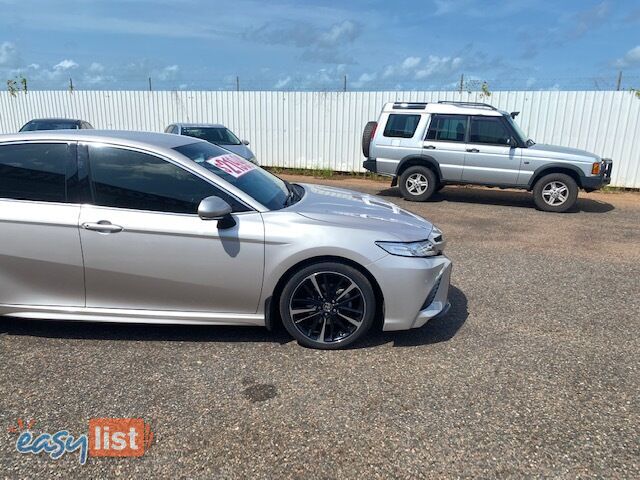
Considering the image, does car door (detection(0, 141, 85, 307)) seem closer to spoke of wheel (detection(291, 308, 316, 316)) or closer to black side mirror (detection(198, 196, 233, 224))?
black side mirror (detection(198, 196, 233, 224))

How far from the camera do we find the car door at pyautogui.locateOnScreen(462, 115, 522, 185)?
9.26 m

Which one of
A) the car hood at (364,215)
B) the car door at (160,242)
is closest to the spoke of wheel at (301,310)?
the car door at (160,242)

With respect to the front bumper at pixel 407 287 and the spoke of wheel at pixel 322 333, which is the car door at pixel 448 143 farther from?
the spoke of wheel at pixel 322 333

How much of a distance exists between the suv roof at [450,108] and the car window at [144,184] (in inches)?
289

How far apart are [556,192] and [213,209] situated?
795 cm

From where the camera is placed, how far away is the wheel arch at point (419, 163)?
9868mm

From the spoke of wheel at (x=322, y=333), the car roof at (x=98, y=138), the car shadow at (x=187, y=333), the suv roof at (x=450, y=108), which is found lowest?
the car shadow at (x=187, y=333)

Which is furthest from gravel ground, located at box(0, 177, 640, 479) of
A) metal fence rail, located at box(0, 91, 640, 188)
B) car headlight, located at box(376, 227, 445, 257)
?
metal fence rail, located at box(0, 91, 640, 188)

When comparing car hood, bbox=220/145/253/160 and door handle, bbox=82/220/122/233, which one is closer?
door handle, bbox=82/220/122/233

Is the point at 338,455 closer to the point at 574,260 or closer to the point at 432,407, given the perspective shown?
the point at 432,407

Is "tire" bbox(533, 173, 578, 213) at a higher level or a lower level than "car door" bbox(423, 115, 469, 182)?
lower

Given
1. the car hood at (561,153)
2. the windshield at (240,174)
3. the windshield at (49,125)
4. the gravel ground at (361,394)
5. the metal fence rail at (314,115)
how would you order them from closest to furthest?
the gravel ground at (361,394) → the windshield at (240,174) → the car hood at (561,153) → the metal fence rail at (314,115) → the windshield at (49,125)

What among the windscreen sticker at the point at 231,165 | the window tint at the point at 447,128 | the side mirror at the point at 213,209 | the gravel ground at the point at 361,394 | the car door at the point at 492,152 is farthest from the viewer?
the window tint at the point at 447,128

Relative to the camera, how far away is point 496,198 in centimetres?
1084
